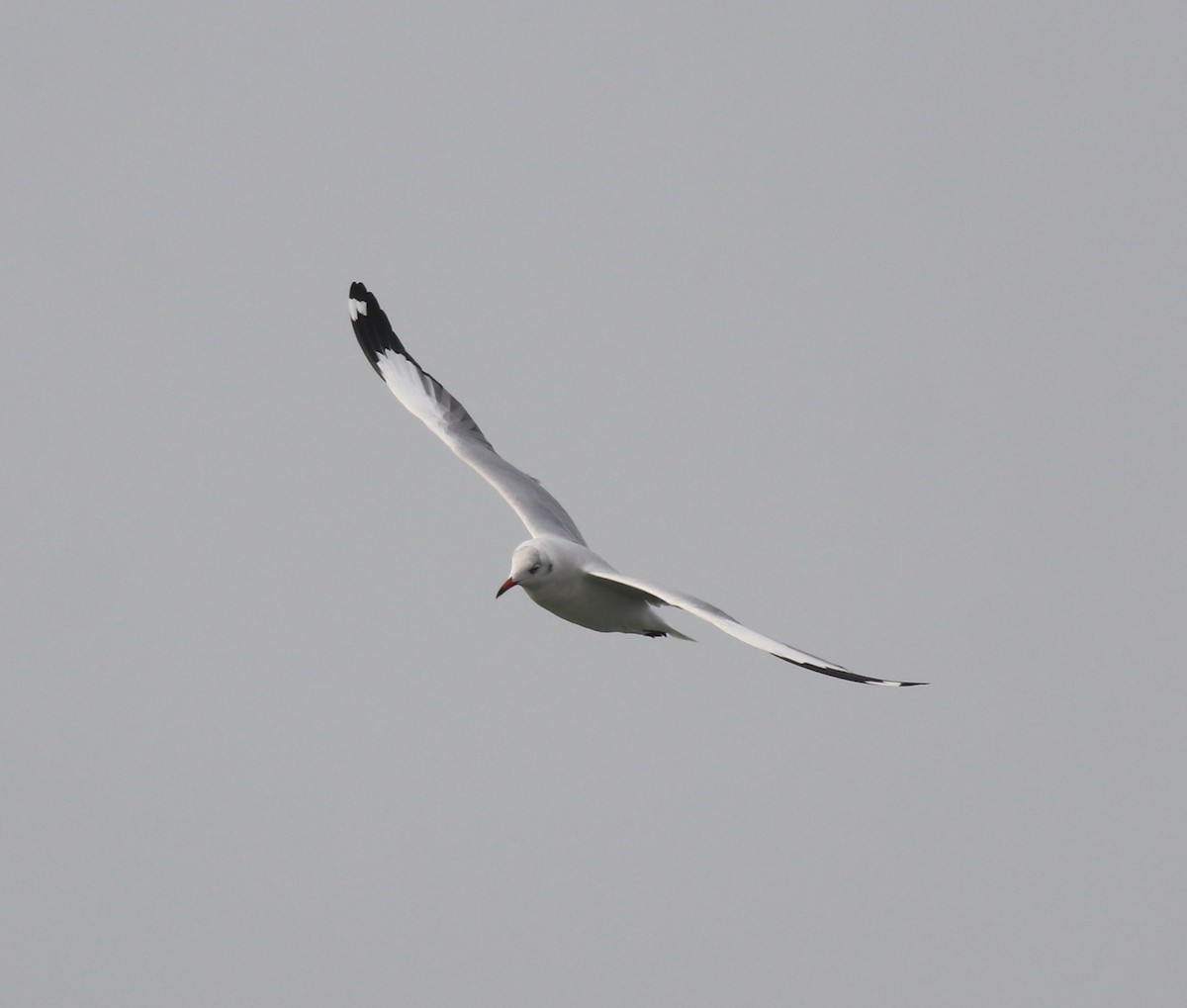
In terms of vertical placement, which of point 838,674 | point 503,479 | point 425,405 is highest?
point 425,405

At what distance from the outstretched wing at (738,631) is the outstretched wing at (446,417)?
1.89 m

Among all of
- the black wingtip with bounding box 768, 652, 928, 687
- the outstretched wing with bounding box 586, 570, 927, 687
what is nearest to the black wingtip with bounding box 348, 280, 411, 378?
the outstretched wing with bounding box 586, 570, 927, 687

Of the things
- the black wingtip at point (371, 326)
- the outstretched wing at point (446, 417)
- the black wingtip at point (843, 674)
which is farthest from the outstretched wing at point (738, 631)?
the black wingtip at point (371, 326)

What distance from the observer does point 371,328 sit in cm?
1645

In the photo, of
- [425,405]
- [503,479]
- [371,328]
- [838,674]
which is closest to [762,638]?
[838,674]

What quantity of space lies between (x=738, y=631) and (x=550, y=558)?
6.16ft

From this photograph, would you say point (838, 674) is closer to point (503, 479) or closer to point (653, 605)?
point (653, 605)

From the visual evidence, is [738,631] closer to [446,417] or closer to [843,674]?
[843,674]

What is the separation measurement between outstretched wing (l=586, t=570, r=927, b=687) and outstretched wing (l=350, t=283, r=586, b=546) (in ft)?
6.21

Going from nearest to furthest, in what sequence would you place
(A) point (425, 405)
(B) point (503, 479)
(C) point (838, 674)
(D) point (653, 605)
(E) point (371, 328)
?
(C) point (838, 674) < (D) point (653, 605) < (B) point (503, 479) < (A) point (425, 405) < (E) point (371, 328)

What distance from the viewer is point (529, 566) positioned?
36.6 ft

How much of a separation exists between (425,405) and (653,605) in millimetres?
4225

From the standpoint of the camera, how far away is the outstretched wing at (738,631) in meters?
9.41

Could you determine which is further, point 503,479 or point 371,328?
point 371,328
